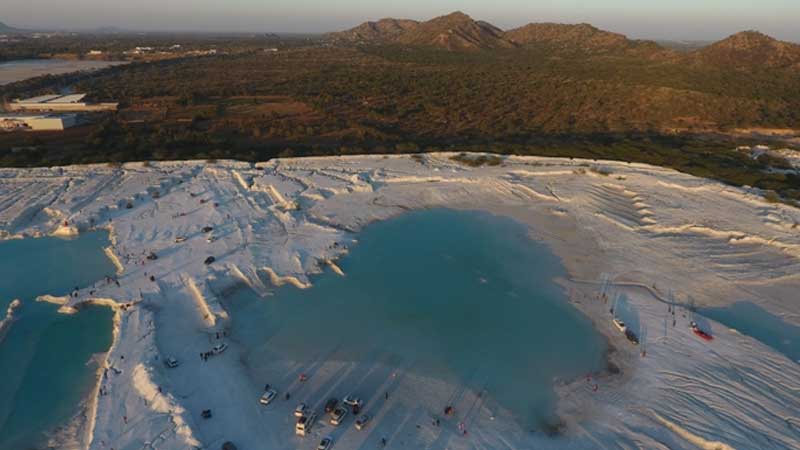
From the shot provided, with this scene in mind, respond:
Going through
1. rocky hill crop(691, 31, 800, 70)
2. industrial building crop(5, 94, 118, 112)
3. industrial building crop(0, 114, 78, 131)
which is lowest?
industrial building crop(0, 114, 78, 131)

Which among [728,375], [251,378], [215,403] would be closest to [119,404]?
[215,403]

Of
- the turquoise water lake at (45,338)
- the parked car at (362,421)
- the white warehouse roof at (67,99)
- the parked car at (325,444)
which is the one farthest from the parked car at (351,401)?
the white warehouse roof at (67,99)

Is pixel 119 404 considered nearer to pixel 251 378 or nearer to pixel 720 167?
pixel 251 378

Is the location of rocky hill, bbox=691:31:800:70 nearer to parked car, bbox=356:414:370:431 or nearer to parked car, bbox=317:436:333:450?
parked car, bbox=356:414:370:431

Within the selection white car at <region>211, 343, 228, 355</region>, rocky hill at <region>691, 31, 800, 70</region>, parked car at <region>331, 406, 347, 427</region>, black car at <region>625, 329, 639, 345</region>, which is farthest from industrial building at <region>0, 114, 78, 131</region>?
rocky hill at <region>691, 31, 800, 70</region>

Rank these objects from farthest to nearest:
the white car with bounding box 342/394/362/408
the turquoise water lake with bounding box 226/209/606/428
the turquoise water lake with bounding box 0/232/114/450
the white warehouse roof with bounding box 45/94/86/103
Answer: the white warehouse roof with bounding box 45/94/86/103, the turquoise water lake with bounding box 226/209/606/428, the white car with bounding box 342/394/362/408, the turquoise water lake with bounding box 0/232/114/450

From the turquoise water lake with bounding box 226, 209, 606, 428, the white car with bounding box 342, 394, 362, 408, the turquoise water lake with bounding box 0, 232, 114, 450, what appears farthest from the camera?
the turquoise water lake with bounding box 226, 209, 606, 428

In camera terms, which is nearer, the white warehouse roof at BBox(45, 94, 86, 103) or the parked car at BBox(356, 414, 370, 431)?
the parked car at BBox(356, 414, 370, 431)

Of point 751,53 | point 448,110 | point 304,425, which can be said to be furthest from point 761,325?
point 751,53
